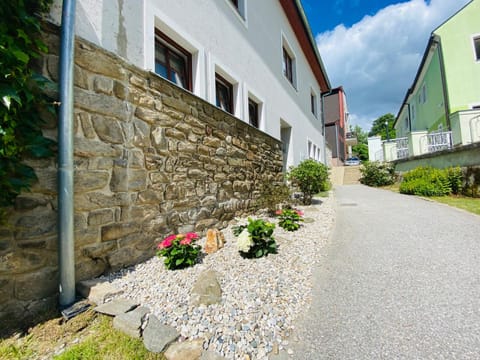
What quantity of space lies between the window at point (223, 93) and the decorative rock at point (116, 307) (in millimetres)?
3999

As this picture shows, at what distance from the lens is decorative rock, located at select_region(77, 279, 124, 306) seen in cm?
192

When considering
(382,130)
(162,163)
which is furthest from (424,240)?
(382,130)

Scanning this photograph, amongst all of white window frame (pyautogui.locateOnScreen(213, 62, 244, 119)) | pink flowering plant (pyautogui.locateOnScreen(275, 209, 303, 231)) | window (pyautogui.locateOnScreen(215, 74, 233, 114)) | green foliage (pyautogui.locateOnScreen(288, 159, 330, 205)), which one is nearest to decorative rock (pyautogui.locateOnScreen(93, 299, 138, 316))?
pink flowering plant (pyautogui.locateOnScreen(275, 209, 303, 231))

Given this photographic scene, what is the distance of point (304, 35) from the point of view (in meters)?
9.77

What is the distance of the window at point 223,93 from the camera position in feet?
15.9

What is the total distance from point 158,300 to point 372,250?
9.69 ft

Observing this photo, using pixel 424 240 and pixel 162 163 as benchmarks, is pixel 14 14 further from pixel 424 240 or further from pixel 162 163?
pixel 424 240

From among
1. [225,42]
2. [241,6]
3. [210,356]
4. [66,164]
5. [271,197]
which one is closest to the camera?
[210,356]

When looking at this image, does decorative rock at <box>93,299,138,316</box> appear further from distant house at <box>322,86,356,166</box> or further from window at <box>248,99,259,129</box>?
distant house at <box>322,86,356,166</box>

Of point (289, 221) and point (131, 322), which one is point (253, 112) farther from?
point (131, 322)

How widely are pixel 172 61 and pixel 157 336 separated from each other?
3917 millimetres

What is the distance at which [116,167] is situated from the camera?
2441mm

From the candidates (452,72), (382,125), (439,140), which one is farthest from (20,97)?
(382,125)

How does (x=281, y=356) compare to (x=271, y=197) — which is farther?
(x=271, y=197)
